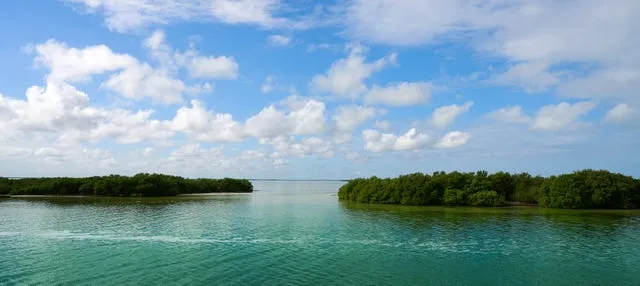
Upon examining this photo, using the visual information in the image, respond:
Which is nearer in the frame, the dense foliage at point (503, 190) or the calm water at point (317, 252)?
the calm water at point (317, 252)

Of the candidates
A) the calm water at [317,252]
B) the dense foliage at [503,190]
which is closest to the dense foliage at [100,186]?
the dense foliage at [503,190]

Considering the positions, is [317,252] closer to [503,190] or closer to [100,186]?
[503,190]

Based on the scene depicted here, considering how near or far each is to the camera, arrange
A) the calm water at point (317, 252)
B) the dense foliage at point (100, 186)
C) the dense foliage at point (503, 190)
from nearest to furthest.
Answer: the calm water at point (317, 252), the dense foliage at point (503, 190), the dense foliage at point (100, 186)

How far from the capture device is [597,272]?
110ft

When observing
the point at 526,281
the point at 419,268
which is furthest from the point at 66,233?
the point at 526,281

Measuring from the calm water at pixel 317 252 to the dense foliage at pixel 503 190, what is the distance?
26.3 meters

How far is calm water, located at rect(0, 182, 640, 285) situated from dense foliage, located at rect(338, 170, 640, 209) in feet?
86.3

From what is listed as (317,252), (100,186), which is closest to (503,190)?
(317,252)

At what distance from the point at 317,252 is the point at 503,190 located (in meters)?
78.5

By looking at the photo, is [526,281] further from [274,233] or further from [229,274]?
[274,233]

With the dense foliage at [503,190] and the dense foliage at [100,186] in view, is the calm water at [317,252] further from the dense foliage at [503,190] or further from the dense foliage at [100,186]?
the dense foliage at [100,186]

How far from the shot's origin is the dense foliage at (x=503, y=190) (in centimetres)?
8931

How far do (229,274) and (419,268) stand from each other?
13777 mm

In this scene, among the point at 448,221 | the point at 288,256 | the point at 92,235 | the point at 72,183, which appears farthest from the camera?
the point at 72,183
